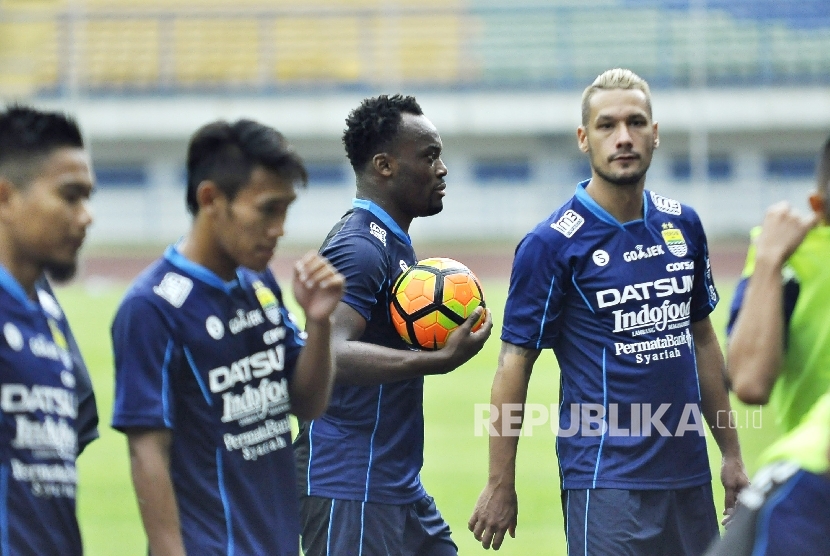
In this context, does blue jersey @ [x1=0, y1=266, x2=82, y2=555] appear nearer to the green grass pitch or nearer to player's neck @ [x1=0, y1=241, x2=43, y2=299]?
player's neck @ [x1=0, y1=241, x2=43, y2=299]

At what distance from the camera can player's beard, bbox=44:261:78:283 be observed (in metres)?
3.12

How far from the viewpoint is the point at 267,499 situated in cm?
336

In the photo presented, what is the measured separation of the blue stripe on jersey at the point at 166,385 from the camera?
3.13m

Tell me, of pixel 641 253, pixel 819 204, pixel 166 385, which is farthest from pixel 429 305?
pixel 819 204

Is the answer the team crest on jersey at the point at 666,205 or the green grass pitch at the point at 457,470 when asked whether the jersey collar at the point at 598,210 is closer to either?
the team crest on jersey at the point at 666,205

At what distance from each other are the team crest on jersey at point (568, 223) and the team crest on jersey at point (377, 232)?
654mm

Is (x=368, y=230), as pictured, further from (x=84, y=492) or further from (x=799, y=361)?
(x=84, y=492)

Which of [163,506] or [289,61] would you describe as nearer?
A: [163,506]

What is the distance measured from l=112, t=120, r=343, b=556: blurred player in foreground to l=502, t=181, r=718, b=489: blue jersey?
1.23 m

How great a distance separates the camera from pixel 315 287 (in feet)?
11.0

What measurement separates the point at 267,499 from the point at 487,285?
2125 cm

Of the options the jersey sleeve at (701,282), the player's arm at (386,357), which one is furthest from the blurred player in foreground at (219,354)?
the jersey sleeve at (701,282)

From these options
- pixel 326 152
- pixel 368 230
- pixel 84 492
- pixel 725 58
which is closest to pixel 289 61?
pixel 326 152

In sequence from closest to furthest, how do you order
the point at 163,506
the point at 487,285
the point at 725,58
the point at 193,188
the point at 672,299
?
the point at 163,506, the point at 193,188, the point at 672,299, the point at 487,285, the point at 725,58
